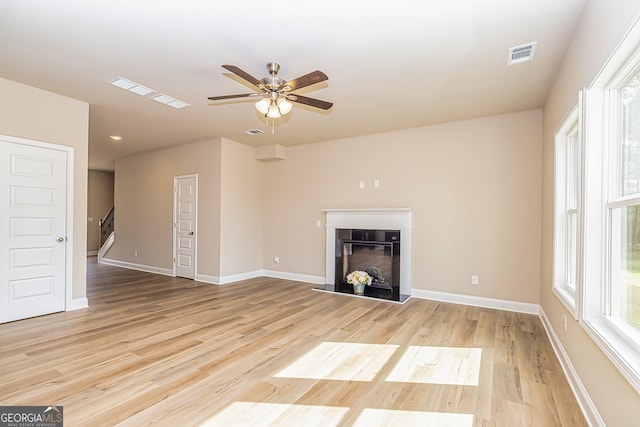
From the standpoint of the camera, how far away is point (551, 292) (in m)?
3.41

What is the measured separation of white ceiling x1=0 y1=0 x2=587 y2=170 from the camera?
2.28 m

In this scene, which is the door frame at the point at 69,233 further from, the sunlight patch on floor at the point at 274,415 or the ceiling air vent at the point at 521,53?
the ceiling air vent at the point at 521,53

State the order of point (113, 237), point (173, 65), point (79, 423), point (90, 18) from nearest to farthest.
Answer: point (79, 423), point (90, 18), point (173, 65), point (113, 237)

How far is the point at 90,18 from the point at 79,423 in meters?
2.80

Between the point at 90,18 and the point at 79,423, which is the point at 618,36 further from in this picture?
the point at 79,423

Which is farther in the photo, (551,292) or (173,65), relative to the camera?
(551,292)

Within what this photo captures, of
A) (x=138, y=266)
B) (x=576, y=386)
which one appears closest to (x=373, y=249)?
(x=576, y=386)

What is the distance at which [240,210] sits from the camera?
249 inches

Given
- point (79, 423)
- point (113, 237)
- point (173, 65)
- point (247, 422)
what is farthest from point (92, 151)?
point (247, 422)

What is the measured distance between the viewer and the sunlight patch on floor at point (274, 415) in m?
1.89

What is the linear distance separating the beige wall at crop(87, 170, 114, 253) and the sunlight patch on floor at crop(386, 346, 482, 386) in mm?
10461

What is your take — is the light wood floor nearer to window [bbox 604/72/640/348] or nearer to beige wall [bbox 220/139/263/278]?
window [bbox 604/72/640/348]

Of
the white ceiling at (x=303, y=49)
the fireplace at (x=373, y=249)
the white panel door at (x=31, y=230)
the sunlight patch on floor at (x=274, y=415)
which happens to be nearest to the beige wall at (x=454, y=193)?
the fireplace at (x=373, y=249)

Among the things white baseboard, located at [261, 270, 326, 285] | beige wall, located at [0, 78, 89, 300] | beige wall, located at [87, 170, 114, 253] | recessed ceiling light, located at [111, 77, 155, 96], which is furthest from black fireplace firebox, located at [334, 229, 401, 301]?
beige wall, located at [87, 170, 114, 253]
